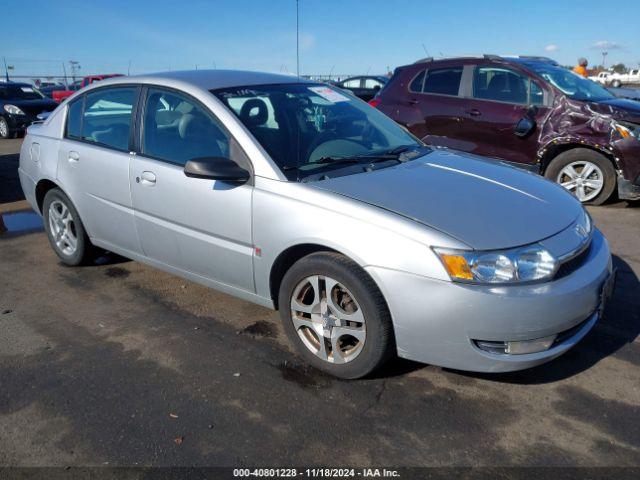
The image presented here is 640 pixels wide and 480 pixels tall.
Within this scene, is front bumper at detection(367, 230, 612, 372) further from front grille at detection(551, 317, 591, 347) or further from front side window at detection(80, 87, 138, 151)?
front side window at detection(80, 87, 138, 151)

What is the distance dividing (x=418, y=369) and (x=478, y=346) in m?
0.56

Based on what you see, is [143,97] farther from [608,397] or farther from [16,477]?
[608,397]

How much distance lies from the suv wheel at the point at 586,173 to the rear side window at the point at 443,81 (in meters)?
1.62

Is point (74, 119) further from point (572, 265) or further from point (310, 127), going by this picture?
point (572, 265)

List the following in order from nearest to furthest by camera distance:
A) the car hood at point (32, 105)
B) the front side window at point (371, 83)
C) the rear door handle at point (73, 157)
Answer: the rear door handle at point (73, 157)
the car hood at point (32, 105)
the front side window at point (371, 83)

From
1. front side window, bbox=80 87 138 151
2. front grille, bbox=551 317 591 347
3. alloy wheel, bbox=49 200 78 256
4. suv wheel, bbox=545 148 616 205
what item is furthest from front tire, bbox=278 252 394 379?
suv wheel, bbox=545 148 616 205

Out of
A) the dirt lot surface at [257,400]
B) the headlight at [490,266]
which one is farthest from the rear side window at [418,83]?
the headlight at [490,266]

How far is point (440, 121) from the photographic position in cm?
709

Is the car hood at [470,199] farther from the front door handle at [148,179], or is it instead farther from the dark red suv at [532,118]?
the dark red suv at [532,118]

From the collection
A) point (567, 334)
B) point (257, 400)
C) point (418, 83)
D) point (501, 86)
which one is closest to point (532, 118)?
point (501, 86)

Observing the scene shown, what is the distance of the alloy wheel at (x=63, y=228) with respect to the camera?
4605 millimetres

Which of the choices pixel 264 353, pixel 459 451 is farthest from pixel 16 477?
pixel 459 451

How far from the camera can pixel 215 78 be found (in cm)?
377

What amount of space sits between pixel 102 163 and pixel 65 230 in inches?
39.5
